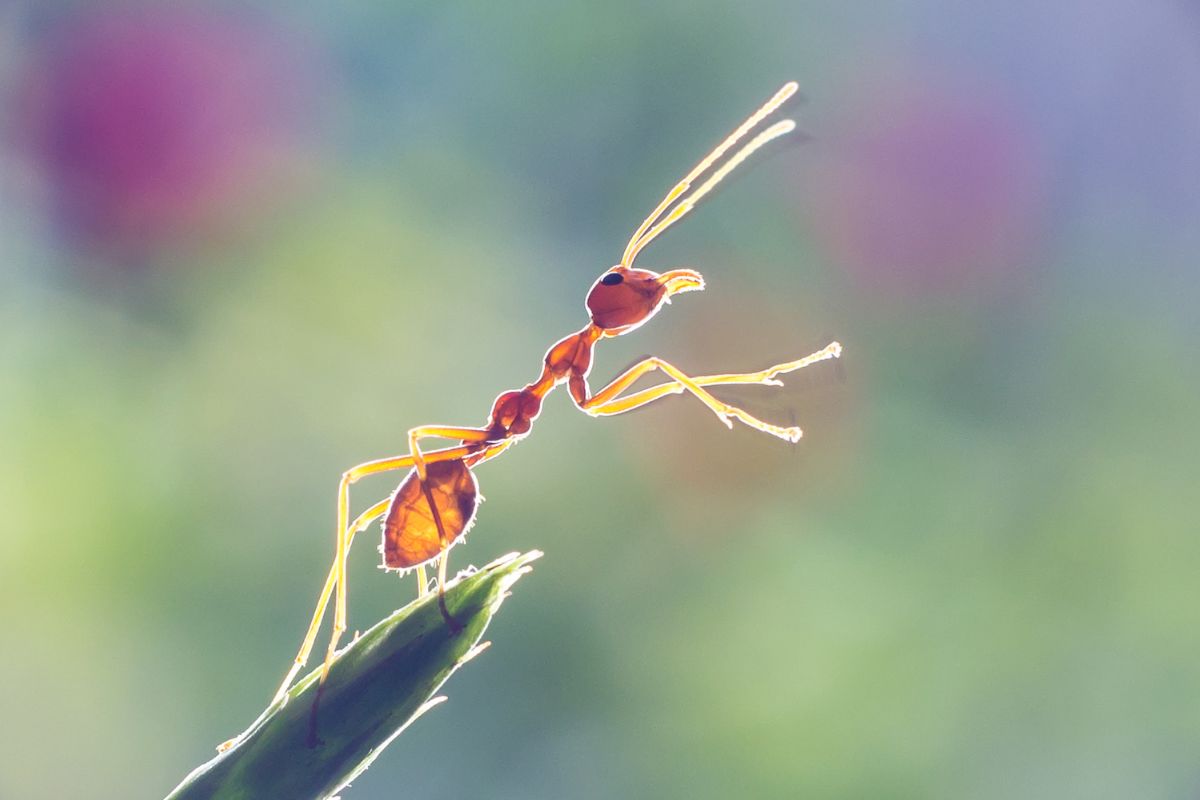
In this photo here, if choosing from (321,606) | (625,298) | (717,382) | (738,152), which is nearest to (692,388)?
(717,382)

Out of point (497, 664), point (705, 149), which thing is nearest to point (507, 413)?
point (497, 664)

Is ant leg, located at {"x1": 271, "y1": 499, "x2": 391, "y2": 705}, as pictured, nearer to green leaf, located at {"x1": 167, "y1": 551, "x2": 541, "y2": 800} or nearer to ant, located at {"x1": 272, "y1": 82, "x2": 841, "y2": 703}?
ant, located at {"x1": 272, "y1": 82, "x2": 841, "y2": 703}

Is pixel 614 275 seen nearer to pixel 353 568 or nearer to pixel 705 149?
pixel 353 568

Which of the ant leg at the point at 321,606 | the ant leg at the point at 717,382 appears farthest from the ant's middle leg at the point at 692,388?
the ant leg at the point at 321,606

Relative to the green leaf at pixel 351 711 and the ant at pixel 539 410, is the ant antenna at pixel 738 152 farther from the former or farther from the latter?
the green leaf at pixel 351 711

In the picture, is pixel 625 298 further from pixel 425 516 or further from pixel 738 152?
pixel 425 516

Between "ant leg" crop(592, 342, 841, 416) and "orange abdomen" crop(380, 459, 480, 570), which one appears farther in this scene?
"ant leg" crop(592, 342, 841, 416)

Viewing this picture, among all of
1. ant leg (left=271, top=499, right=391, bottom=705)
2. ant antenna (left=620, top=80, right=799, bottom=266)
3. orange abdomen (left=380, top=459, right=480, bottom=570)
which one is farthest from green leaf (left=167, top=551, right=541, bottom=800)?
ant antenna (left=620, top=80, right=799, bottom=266)
